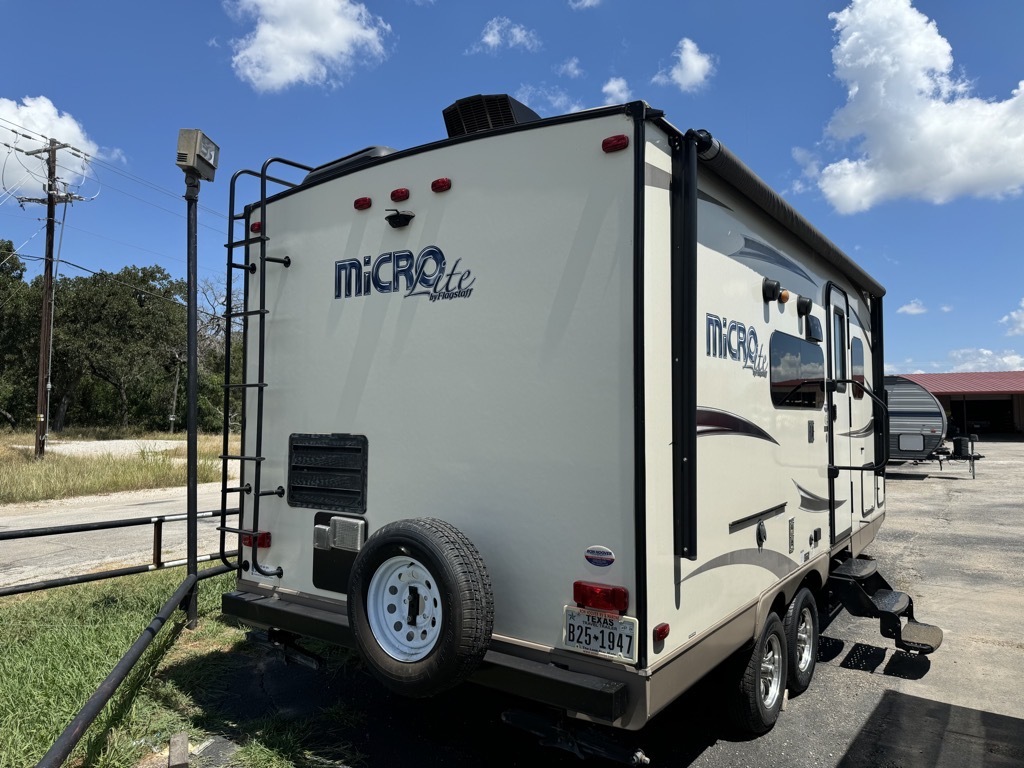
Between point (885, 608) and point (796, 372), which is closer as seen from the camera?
point (796, 372)

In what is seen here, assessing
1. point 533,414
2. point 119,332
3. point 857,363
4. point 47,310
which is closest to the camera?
point 533,414

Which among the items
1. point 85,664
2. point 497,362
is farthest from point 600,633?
point 85,664

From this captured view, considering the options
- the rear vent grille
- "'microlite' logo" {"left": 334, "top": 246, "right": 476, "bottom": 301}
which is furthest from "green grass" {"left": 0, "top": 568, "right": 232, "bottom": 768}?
"'microlite' logo" {"left": 334, "top": 246, "right": 476, "bottom": 301}

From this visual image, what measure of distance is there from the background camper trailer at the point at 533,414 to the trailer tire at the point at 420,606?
1cm

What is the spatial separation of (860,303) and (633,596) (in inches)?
194

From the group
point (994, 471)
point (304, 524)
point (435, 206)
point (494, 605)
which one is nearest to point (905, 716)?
point (494, 605)

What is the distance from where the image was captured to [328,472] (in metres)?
3.89

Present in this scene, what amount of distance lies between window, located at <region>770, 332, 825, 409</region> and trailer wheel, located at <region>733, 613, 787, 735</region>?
132 cm

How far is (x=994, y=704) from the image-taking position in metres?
4.46

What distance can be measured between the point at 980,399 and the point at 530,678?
44224 mm

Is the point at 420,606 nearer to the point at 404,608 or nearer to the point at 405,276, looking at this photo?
the point at 404,608

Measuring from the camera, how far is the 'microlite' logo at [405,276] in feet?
11.4

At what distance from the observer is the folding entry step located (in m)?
→ 4.89

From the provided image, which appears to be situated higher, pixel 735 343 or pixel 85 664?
pixel 735 343
